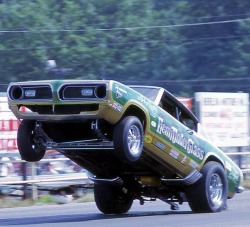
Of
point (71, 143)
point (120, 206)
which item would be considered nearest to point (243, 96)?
point (120, 206)

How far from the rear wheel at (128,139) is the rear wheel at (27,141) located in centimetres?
140

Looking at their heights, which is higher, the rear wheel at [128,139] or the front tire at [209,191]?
the rear wheel at [128,139]

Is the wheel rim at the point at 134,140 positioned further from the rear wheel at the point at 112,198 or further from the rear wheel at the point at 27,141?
the rear wheel at the point at 112,198

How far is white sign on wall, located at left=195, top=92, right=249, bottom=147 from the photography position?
25.1 m

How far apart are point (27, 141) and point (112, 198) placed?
2171 millimetres

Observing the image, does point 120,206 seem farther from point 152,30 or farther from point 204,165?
point 152,30

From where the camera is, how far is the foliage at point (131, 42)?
148 feet

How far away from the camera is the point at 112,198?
14820 mm

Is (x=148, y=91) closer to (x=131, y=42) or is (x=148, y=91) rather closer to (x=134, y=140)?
(x=134, y=140)

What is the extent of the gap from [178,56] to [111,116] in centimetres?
3513

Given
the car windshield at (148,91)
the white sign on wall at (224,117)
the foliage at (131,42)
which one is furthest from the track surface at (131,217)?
the foliage at (131,42)

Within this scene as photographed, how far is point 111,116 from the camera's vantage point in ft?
41.1

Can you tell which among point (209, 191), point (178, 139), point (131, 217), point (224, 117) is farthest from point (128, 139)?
point (224, 117)

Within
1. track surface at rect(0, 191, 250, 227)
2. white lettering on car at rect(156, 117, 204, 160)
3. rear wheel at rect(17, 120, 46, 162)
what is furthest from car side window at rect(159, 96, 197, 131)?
rear wheel at rect(17, 120, 46, 162)
